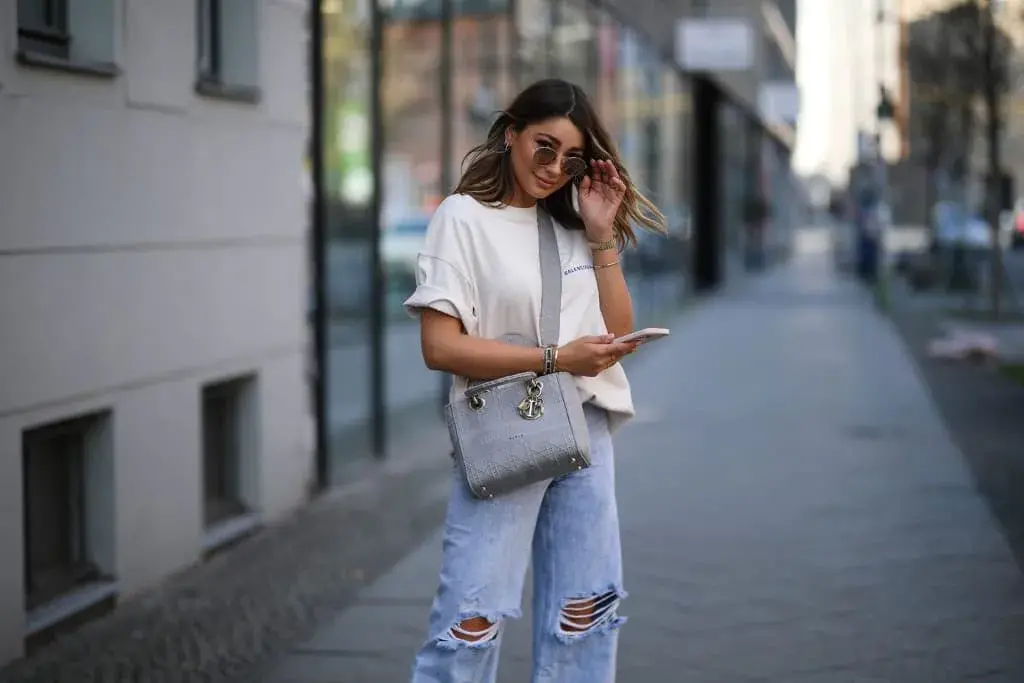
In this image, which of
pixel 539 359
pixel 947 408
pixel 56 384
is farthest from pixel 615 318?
pixel 947 408

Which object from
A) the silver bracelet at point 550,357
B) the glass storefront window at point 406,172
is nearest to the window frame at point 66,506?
the silver bracelet at point 550,357

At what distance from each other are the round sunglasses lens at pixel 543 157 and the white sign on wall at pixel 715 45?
22.4 metres

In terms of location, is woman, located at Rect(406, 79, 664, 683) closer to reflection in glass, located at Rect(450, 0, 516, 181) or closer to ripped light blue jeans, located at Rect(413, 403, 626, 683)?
ripped light blue jeans, located at Rect(413, 403, 626, 683)

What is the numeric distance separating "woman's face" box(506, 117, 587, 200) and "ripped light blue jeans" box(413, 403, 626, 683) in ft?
1.73

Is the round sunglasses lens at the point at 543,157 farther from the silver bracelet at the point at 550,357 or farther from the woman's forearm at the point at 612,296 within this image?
the silver bracelet at the point at 550,357

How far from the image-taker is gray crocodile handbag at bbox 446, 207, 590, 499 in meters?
3.59

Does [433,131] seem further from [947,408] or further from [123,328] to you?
[123,328]

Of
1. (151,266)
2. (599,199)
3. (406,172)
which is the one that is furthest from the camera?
(406,172)

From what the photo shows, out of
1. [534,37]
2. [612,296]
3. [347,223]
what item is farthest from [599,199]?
[534,37]

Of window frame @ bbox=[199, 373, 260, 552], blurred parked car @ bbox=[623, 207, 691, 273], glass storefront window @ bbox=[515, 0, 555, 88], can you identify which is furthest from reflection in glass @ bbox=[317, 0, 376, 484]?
blurred parked car @ bbox=[623, 207, 691, 273]

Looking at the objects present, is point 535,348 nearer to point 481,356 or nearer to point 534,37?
point 481,356

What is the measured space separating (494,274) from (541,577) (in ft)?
2.36

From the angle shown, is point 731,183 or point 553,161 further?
point 731,183

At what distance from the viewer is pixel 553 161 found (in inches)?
144
